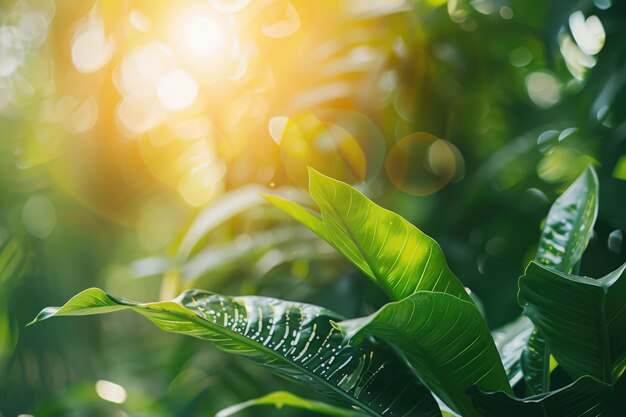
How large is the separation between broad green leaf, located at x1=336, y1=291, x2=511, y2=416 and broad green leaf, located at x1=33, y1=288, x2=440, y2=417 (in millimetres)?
18

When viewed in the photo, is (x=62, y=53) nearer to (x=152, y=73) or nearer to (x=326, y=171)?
(x=152, y=73)

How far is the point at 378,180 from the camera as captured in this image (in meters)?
0.92

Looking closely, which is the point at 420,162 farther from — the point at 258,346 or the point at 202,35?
the point at 258,346

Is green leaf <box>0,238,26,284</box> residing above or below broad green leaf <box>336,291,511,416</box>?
above

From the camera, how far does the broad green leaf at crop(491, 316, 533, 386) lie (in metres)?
0.45

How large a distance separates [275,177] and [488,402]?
668mm

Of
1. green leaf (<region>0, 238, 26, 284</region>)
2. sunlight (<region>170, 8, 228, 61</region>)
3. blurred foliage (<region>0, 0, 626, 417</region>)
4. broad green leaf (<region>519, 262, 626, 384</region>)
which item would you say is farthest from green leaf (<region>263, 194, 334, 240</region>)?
green leaf (<region>0, 238, 26, 284</region>)

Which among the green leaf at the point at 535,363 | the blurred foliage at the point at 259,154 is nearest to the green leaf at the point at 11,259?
the blurred foliage at the point at 259,154

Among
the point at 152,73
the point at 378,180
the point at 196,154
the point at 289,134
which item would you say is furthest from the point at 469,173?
the point at 152,73

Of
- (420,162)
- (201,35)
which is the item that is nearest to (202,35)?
(201,35)

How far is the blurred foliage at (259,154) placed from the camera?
785 millimetres

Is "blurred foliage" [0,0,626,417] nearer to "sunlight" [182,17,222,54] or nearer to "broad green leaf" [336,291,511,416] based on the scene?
"sunlight" [182,17,222,54]

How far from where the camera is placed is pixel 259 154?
0.95 m

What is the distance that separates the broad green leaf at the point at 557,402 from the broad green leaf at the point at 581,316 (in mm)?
24
